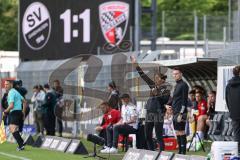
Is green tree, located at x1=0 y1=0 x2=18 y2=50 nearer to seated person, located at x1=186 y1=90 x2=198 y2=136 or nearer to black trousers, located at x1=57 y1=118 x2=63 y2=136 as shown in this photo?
black trousers, located at x1=57 y1=118 x2=63 y2=136

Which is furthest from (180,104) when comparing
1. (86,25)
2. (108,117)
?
(86,25)

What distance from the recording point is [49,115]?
94.1 ft

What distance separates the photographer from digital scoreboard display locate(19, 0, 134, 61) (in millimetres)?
32878

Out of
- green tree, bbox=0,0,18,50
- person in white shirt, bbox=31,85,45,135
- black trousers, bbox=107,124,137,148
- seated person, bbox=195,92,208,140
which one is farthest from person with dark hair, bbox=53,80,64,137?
green tree, bbox=0,0,18,50

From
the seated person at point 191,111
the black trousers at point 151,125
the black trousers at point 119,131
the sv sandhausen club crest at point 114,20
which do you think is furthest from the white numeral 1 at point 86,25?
the black trousers at point 151,125

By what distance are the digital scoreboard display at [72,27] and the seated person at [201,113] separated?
849cm

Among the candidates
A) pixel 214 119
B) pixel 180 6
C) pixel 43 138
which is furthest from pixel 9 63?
pixel 180 6

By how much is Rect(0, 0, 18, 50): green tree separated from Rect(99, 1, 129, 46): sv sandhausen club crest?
32134 mm

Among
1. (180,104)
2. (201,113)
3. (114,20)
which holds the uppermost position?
(114,20)

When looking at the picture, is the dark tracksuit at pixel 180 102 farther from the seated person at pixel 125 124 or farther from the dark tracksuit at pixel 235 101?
the seated person at pixel 125 124

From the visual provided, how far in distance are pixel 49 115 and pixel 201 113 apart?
680cm

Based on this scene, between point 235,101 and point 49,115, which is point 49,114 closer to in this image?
point 49,115

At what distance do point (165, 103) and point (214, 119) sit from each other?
133 inches

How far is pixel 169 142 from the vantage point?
2264cm
